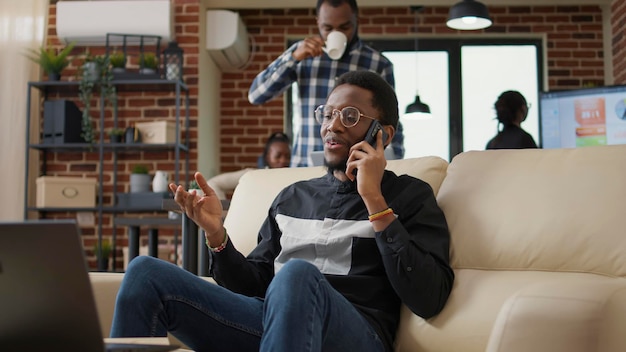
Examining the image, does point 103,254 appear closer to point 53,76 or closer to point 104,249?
point 104,249

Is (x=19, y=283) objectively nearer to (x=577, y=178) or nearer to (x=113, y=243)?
(x=577, y=178)

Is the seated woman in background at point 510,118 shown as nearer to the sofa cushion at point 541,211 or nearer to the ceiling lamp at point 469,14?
the ceiling lamp at point 469,14

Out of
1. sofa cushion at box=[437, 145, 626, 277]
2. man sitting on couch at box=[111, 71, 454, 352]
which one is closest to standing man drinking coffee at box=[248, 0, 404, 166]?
man sitting on couch at box=[111, 71, 454, 352]

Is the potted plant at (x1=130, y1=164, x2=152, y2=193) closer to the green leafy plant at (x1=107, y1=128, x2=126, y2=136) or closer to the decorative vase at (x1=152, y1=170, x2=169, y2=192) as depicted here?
the decorative vase at (x1=152, y1=170, x2=169, y2=192)

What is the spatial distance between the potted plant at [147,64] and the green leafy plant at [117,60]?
0.11 metres

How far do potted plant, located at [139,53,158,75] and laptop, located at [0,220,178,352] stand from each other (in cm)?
423

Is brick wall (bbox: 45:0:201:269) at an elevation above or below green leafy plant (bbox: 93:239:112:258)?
above

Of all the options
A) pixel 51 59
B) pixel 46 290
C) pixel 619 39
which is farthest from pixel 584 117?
pixel 46 290

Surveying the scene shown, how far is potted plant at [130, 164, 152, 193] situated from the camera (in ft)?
16.9

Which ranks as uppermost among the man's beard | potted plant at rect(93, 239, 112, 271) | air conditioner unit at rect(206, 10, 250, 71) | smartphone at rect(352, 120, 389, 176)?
air conditioner unit at rect(206, 10, 250, 71)

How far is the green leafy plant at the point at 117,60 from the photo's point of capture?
520cm

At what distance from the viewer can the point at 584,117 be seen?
13.7 feet

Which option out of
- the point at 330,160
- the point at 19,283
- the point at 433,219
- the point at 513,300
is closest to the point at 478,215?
the point at 433,219

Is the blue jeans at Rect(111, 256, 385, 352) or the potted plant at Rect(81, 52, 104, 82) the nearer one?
the blue jeans at Rect(111, 256, 385, 352)
